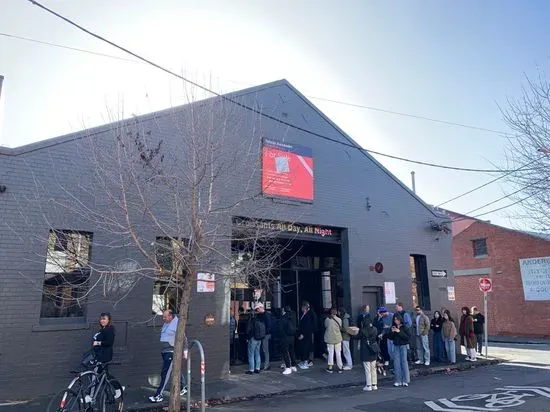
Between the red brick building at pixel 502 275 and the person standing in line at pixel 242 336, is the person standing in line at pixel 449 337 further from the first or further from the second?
the red brick building at pixel 502 275

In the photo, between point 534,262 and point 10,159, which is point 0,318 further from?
point 534,262

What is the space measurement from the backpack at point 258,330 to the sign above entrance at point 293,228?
8.38 ft

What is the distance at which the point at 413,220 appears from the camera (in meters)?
17.1

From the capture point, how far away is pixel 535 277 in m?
24.9

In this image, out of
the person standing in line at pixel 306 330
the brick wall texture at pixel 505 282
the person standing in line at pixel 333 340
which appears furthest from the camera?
the brick wall texture at pixel 505 282

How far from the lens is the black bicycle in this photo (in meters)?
6.81

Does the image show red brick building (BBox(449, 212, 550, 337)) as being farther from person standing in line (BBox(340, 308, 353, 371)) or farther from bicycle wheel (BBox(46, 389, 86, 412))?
bicycle wheel (BBox(46, 389, 86, 412))

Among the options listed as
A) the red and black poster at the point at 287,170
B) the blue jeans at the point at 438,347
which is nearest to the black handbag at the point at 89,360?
the red and black poster at the point at 287,170

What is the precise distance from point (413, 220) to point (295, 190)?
18.5ft

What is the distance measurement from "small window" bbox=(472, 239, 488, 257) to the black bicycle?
25157 millimetres

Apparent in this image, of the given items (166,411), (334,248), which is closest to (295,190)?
(334,248)

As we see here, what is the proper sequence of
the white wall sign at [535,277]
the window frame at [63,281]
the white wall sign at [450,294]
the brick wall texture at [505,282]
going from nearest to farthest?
1. the window frame at [63,281]
2. the white wall sign at [450,294]
3. the white wall sign at [535,277]
4. the brick wall texture at [505,282]

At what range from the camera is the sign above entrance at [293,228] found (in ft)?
41.3

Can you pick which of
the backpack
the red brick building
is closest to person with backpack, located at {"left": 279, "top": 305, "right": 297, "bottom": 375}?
the backpack
